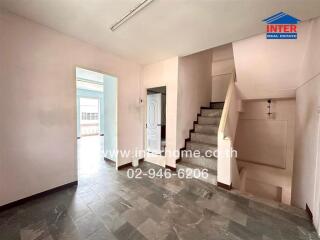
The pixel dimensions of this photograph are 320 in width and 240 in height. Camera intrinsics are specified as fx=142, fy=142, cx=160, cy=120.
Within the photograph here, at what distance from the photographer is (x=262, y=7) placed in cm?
172

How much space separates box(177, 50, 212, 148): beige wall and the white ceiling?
910mm

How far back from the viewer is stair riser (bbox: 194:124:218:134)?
3.68 m

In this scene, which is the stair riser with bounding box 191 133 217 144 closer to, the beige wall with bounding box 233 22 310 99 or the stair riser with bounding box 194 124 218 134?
the stair riser with bounding box 194 124 218 134

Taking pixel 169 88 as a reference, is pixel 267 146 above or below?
below

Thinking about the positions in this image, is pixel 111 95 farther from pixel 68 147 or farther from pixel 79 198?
pixel 79 198

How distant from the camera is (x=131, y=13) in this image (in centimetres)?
188

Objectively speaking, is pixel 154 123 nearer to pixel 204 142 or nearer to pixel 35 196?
pixel 204 142

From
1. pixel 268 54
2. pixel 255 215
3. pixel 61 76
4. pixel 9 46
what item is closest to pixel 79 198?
pixel 61 76

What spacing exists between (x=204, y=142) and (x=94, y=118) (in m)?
7.66

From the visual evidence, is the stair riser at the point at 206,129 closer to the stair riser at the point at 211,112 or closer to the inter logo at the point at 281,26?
the stair riser at the point at 211,112

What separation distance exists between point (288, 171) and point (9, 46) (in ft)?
21.9

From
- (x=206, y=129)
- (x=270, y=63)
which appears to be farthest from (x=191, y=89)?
(x=270, y=63)

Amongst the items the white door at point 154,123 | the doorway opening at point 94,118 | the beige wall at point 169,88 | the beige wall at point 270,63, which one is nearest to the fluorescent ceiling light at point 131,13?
the doorway opening at point 94,118

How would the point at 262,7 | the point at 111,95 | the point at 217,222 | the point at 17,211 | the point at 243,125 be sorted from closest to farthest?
the point at 262,7
the point at 217,222
the point at 17,211
the point at 111,95
the point at 243,125
